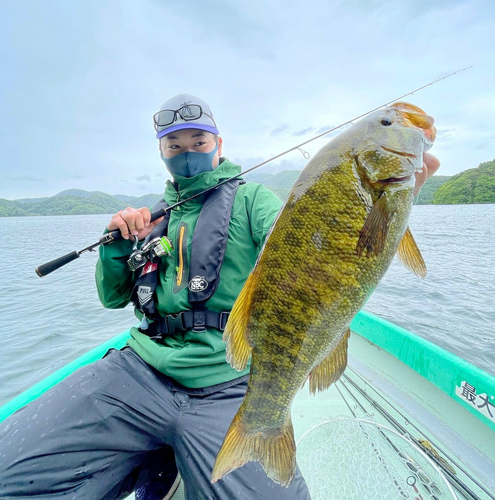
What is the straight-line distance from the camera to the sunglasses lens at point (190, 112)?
9.58 ft

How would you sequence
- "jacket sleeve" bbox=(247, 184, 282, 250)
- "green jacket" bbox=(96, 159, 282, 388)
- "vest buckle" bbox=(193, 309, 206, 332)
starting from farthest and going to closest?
"jacket sleeve" bbox=(247, 184, 282, 250), "vest buckle" bbox=(193, 309, 206, 332), "green jacket" bbox=(96, 159, 282, 388)

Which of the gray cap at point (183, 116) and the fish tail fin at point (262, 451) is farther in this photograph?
the gray cap at point (183, 116)

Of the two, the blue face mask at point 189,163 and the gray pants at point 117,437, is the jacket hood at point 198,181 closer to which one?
the blue face mask at point 189,163

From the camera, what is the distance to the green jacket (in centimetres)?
227

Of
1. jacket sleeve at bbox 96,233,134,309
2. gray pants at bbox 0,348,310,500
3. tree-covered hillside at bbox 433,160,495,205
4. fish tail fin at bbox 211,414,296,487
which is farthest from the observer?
tree-covered hillside at bbox 433,160,495,205

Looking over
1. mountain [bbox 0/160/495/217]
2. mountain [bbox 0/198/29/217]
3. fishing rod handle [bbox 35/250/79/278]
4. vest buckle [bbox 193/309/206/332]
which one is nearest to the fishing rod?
fishing rod handle [bbox 35/250/79/278]

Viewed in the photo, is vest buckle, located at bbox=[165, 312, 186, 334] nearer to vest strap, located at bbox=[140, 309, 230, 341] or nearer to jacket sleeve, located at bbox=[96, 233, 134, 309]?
vest strap, located at bbox=[140, 309, 230, 341]

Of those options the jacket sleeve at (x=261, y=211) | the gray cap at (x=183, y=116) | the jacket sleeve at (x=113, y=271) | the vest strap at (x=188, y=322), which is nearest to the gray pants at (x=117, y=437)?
the vest strap at (x=188, y=322)

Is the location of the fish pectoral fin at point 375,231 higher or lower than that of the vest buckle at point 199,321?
higher

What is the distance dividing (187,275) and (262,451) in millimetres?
1331

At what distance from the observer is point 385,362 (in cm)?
438

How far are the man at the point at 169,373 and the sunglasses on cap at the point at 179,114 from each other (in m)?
0.01

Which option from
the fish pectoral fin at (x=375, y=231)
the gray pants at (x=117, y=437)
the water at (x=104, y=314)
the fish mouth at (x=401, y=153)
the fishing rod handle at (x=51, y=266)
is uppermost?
the fish mouth at (x=401, y=153)

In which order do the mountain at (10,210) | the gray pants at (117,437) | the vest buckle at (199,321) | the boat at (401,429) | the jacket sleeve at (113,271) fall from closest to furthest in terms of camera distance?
the gray pants at (117,437)
the vest buckle at (199,321)
the jacket sleeve at (113,271)
the boat at (401,429)
the mountain at (10,210)
